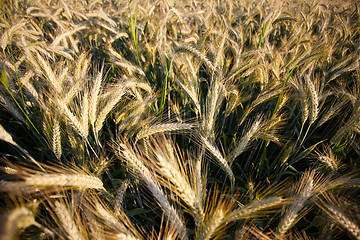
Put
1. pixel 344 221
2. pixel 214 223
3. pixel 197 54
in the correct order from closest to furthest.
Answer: pixel 214 223, pixel 344 221, pixel 197 54

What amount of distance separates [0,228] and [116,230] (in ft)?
1.43

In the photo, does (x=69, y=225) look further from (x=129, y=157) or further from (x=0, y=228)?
(x=129, y=157)

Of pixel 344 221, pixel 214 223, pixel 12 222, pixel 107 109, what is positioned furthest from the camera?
pixel 107 109

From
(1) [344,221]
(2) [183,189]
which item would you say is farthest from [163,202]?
(1) [344,221]

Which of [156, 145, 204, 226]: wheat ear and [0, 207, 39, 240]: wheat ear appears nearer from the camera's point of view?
[0, 207, 39, 240]: wheat ear

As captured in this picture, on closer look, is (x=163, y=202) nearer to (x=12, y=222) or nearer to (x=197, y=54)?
(x=12, y=222)

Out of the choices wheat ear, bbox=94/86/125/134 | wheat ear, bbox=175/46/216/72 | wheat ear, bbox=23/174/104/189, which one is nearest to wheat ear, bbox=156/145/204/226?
wheat ear, bbox=23/174/104/189

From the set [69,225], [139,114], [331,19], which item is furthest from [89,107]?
[331,19]

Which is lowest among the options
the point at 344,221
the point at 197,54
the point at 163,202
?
Result: the point at 344,221

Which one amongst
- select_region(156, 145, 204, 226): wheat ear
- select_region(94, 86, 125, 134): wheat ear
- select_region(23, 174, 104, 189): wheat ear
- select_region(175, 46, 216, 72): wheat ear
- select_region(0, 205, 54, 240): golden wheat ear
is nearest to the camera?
select_region(0, 205, 54, 240): golden wheat ear

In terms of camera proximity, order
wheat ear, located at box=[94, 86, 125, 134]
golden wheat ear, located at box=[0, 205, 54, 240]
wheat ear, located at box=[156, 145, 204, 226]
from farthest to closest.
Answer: wheat ear, located at box=[94, 86, 125, 134], wheat ear, located at box=[156, 145, 204, 226], golden wheat ear, located at box=[0, 205, 54, 240]

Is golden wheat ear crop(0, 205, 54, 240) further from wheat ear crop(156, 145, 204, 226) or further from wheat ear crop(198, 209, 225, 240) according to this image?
wheat ear crop(198, 209, 225, 240)

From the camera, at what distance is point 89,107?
1180mm

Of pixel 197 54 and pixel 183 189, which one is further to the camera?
pixel 197 54
